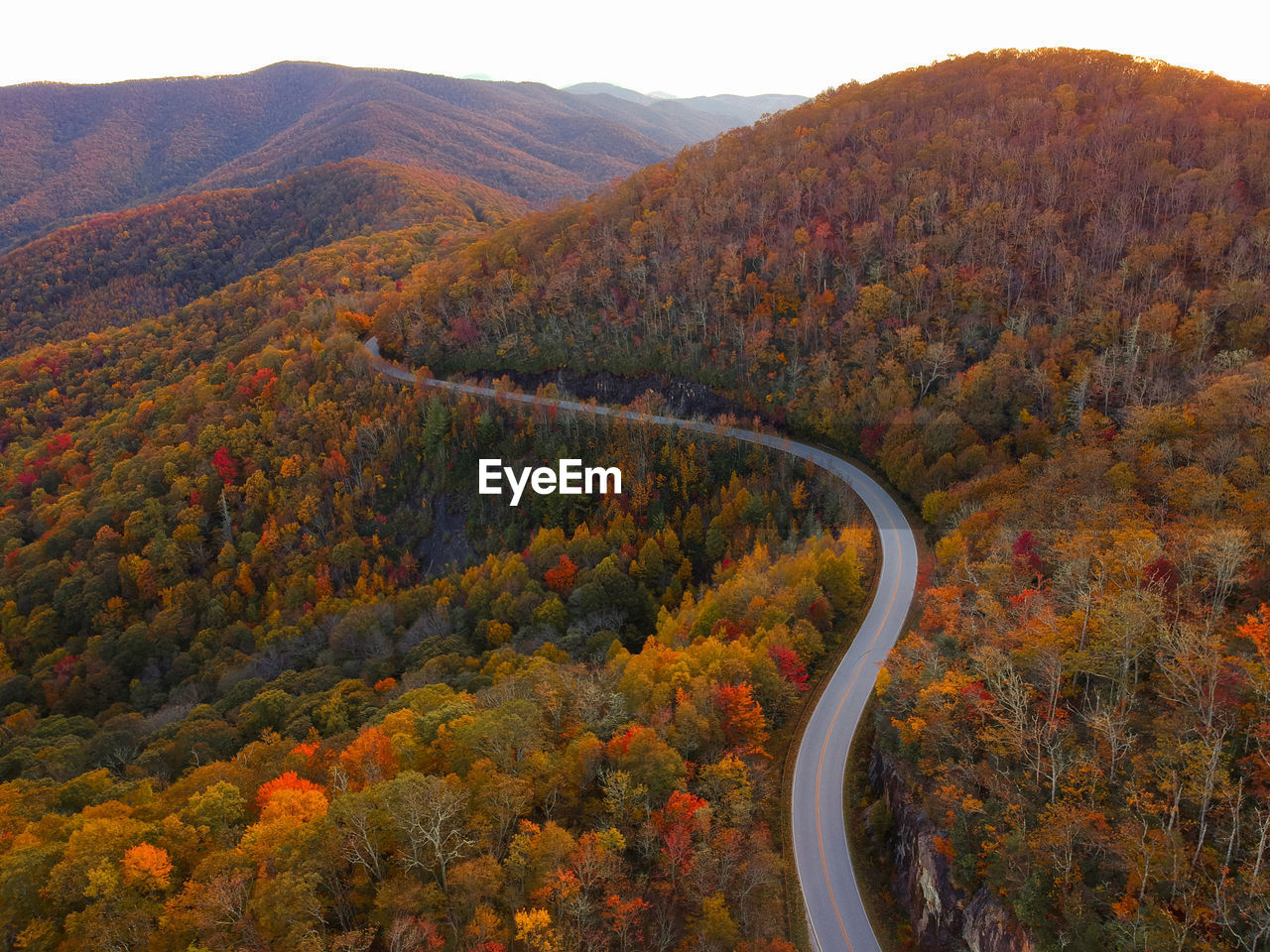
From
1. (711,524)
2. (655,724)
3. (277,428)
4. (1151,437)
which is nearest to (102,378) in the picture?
(277,428)

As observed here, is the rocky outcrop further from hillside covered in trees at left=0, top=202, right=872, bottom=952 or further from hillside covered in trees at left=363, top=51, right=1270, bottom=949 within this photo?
hillside covered in trees at left=0, top=202, right=872, bottom=952

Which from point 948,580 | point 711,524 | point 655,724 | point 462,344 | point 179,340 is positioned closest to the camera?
point 655,724

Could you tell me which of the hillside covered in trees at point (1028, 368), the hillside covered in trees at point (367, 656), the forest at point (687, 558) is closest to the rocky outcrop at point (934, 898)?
the forest at point (687, 558)

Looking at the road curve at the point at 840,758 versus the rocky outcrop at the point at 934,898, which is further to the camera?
the road curve at the point at 840,758

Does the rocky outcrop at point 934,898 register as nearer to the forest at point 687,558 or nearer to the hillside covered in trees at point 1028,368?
the forest at point 687,558

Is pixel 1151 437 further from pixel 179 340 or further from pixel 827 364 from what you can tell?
pixel 179 340

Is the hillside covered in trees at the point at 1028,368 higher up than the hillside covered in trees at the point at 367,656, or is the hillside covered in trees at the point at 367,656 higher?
the hillside covered in trees at the point at 1028,368

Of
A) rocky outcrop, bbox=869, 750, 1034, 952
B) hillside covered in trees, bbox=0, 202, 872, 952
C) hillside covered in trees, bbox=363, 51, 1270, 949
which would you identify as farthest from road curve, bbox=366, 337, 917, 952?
hillside covered in trees, bbox=363, 51, 1270, 949
